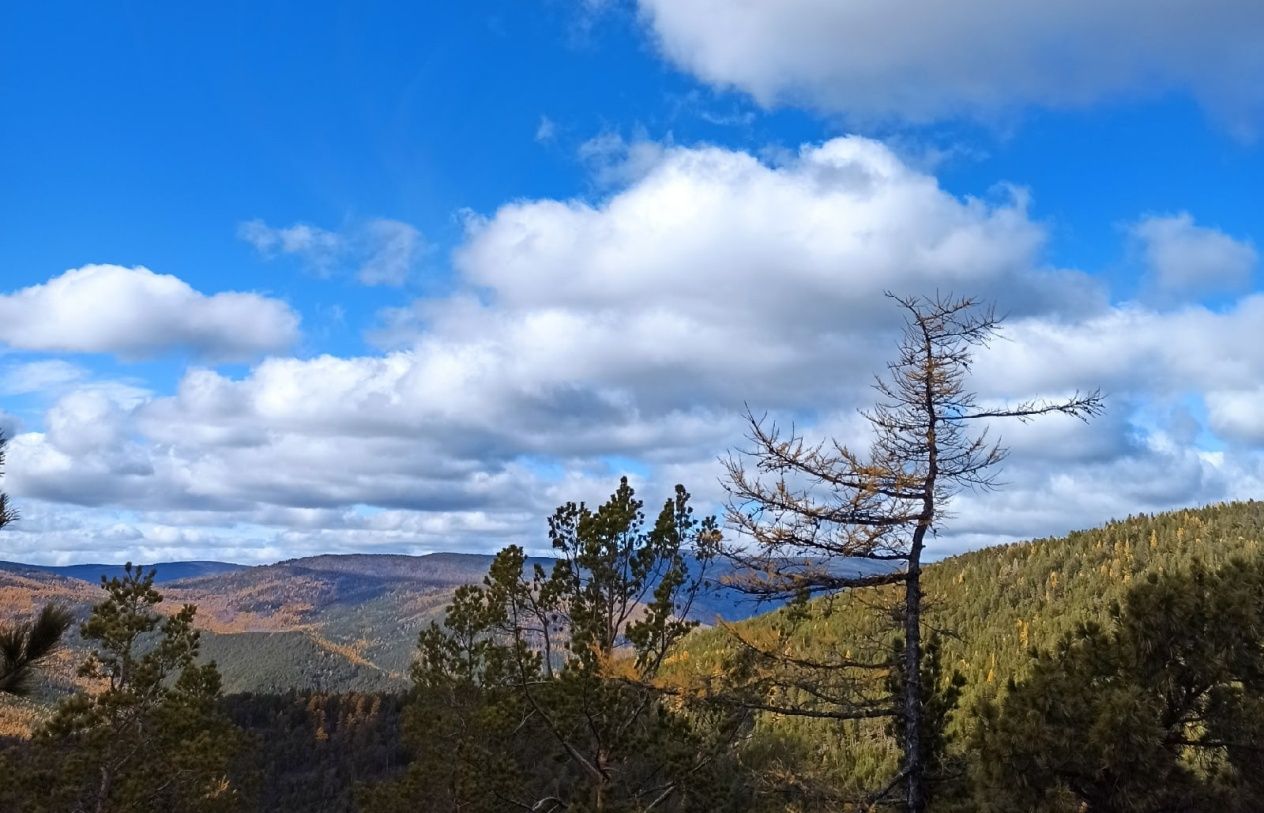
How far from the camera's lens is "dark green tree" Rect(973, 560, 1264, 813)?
33.7 feet

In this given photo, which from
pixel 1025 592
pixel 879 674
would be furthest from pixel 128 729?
pixel 1025 592

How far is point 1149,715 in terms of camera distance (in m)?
10.1

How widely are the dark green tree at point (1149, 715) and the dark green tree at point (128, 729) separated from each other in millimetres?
15560

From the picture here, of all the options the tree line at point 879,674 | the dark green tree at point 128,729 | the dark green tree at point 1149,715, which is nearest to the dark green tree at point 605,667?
the tree line at point 879,674

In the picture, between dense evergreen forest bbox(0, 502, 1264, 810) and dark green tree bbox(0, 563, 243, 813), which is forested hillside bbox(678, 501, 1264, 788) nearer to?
dense evergreen forest bbox(0, 502, 1264, 810)

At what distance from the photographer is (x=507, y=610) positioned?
18703 millimetres

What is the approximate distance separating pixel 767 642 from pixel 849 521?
1.96m

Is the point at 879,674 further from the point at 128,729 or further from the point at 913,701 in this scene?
the point at 128,729

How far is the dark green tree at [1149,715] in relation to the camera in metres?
10.3

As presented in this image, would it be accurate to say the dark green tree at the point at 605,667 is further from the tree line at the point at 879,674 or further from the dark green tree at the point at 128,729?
the dark green tree at the point at 128,729

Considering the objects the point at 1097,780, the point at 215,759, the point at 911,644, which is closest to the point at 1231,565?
the point at 1097,780

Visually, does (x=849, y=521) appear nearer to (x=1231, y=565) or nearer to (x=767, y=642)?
(x=767, y=642)

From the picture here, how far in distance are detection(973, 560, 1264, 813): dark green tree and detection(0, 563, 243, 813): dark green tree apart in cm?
1556

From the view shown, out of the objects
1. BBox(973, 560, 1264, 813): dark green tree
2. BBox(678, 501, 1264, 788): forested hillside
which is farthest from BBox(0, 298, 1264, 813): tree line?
BBox(678, 501, 1264, 788): forested hillside
